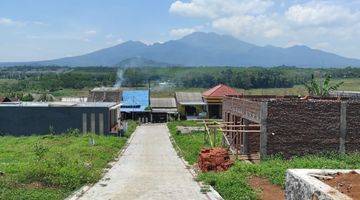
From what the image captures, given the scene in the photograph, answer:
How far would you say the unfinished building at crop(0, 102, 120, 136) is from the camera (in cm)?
4219

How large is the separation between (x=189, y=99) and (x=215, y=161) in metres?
48.2

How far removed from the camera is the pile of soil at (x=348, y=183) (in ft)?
33.5

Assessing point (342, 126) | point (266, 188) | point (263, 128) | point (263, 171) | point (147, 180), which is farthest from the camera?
point (342, 126)

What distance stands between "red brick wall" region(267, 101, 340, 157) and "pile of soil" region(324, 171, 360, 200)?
38.6 feet

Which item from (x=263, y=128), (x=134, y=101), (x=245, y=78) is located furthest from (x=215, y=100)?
(x=245, y=78)

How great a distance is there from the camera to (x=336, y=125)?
78.6ft

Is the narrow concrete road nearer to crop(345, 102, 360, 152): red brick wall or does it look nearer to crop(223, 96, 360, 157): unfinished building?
crop(223, 96, 360, 157): unfinished building

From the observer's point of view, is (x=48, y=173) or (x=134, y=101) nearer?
(x=48, y=173)

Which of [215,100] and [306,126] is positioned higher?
[306,126]

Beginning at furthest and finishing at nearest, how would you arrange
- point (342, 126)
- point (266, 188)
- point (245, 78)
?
point (245, 78), point (342, 126), point (266, 188)

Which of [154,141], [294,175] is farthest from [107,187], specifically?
[154,141]

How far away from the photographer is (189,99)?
7031cm

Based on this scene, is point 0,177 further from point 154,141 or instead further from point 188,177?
point 154,141

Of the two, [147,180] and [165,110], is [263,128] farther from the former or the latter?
[165,110]
